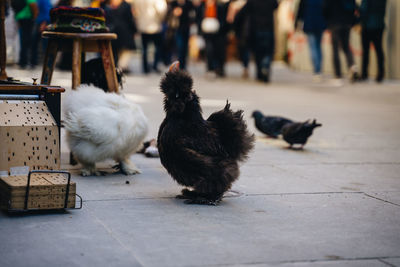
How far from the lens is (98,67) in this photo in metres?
6.42

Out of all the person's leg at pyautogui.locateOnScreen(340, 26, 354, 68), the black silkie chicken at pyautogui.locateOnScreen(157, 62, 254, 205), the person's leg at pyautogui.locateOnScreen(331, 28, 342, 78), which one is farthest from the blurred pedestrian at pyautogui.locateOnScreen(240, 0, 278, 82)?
the black silkie chicken at pyautogui.locateOnScreen(157, 62, 254, 205)

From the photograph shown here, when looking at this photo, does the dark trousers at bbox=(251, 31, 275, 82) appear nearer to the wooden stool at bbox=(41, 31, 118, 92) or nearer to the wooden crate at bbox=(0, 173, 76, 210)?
the wooden stool at bbox=(41, 31, 118, 92)

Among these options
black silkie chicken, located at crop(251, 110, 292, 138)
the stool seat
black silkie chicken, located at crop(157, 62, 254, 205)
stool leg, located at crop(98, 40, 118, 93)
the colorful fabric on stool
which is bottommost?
black silkie chicken, located at crop(251, 110, 292, 138)

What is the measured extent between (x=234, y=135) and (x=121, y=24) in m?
12.0

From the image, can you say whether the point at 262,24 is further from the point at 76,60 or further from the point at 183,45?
the point at 76,60

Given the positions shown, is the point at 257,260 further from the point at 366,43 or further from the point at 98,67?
the point at 366,43

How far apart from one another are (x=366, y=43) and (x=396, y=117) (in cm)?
548

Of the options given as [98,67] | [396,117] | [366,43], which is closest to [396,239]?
[98,67]

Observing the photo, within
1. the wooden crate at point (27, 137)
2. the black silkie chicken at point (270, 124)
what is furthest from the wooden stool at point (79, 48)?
the black silkie chicken at point (270, 124)

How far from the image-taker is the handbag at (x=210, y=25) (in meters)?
17.9

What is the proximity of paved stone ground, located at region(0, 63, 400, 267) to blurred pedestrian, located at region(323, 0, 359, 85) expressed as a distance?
838 centimetres

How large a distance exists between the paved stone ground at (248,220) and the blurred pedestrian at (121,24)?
9023 millimetres

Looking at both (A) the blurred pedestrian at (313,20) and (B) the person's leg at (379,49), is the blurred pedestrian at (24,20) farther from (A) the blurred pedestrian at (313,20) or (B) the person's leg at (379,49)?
(B) the person's leg at (379,49)

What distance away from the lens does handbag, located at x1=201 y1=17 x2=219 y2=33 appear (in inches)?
706
